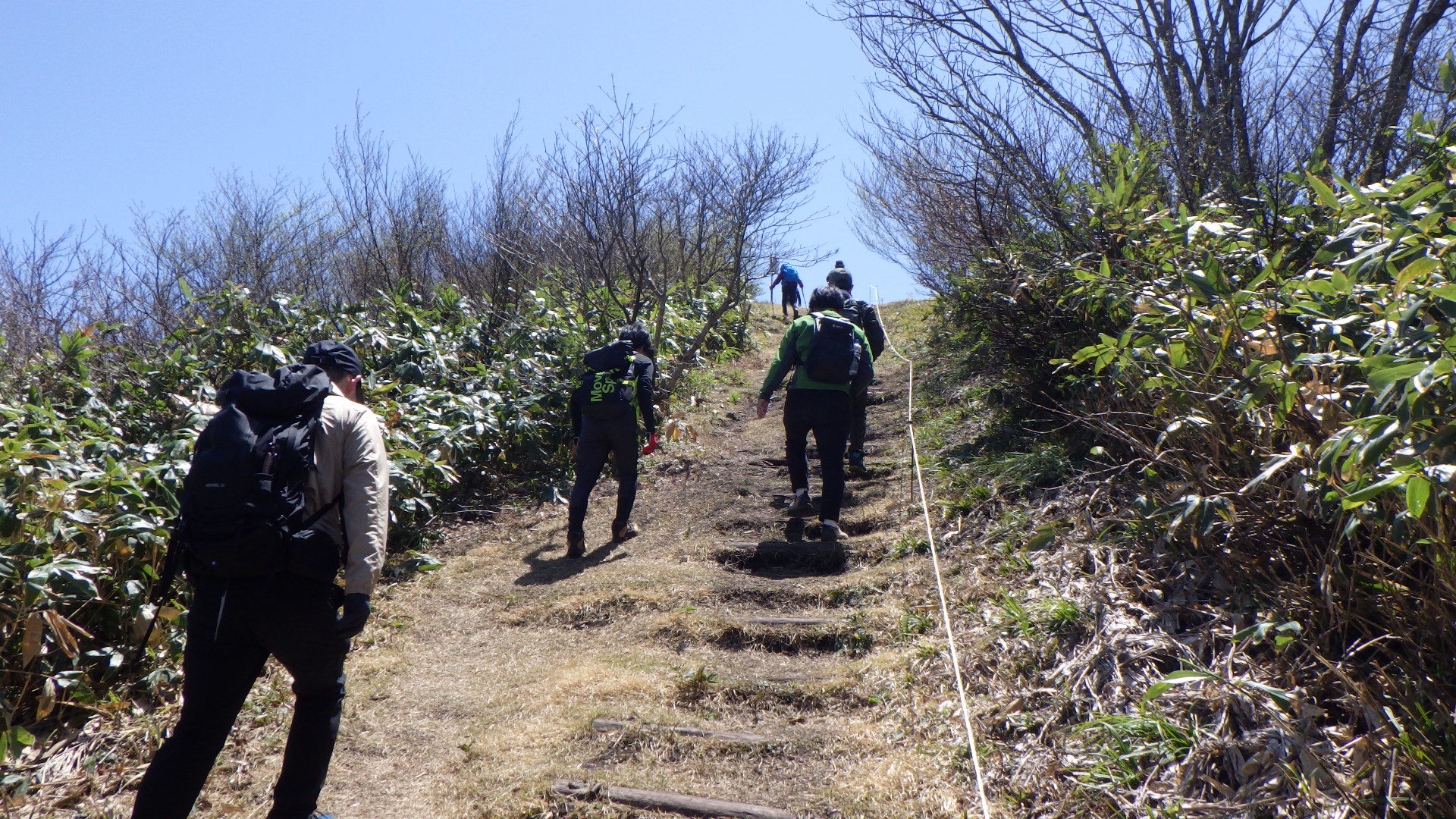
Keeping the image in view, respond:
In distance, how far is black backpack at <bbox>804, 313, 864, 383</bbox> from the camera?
→ 21.1ft

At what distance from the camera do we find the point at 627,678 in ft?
15.0

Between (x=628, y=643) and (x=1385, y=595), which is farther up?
(x=1385, y=595)

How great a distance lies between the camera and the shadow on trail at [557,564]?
6.47 meters

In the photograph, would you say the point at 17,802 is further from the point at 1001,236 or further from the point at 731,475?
the point at 1001,236

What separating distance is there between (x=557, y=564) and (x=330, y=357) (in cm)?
355

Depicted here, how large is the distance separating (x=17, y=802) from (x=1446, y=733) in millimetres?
5042

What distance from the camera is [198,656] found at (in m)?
2.92

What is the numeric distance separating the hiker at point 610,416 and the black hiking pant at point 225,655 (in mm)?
3794

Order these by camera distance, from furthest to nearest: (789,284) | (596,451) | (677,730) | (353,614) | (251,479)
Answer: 1. (789,284)
2. (596,451)
3. (677,730)
4. (353,614)
5. (251,479)

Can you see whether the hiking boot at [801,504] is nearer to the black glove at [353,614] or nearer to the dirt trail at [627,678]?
the dirt trail at [627,678]

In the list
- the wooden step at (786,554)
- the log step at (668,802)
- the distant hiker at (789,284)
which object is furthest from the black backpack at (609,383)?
the distant hiker at (789,284)

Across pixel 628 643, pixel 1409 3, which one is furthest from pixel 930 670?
pixel 1409 3

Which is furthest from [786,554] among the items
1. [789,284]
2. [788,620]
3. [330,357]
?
[789,284]

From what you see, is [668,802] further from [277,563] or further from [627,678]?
[277,563]
